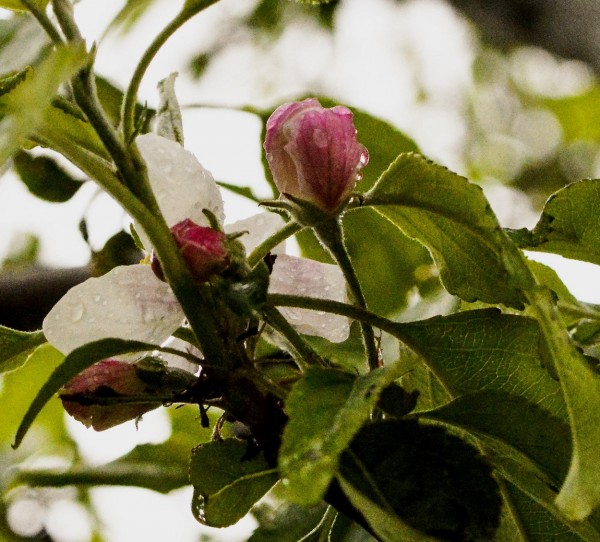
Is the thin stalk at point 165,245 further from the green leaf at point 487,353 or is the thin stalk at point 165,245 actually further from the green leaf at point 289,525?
the green leaf at point 289,525

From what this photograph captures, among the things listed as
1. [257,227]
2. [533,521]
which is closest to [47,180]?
[257,227]

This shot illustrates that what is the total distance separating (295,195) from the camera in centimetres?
59

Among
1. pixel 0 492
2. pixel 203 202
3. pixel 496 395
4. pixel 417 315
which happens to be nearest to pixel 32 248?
pixel 0 492

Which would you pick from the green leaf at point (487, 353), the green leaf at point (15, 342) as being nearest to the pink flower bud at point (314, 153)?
the green leaf at point (487, 353)

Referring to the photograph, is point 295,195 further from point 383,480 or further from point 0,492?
point 0,492

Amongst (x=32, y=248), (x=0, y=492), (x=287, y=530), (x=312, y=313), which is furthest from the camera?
(x=32, y=248)

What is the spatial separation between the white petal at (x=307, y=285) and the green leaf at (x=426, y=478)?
0.16 m

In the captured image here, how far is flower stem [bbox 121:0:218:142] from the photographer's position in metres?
0.54

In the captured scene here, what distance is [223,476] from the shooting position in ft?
1.93

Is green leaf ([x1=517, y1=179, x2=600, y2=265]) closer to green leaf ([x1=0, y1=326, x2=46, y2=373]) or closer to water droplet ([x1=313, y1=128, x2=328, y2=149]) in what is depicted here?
water droplet ([x1=313, y1=128, x2=328, y2=149])

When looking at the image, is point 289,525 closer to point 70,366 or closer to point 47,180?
point 70,366

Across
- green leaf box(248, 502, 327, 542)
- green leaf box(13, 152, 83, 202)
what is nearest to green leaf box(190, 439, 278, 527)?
green leaf box(248, 502, 327, 542)

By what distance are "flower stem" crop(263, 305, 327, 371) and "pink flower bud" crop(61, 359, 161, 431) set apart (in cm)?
9

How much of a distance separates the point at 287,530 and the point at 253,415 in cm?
25
